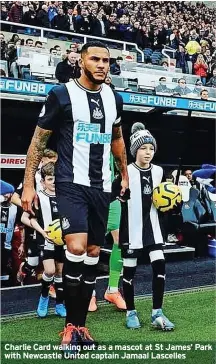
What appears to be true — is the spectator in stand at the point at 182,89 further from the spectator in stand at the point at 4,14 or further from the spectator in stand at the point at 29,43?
the spectator in stand at the point at 4,14

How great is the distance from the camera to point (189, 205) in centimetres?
846

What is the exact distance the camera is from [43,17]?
10672mm

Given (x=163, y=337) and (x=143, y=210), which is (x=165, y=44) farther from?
(x=163, y=337)

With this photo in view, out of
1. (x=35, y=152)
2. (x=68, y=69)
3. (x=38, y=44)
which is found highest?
(x=38, y=44)

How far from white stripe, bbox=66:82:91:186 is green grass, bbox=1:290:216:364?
1.07 meters

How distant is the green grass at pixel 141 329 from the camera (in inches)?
132

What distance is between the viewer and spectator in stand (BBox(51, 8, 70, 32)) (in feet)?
35.6

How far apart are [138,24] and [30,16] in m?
2.67

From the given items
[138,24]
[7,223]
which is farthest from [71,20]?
[7,223]

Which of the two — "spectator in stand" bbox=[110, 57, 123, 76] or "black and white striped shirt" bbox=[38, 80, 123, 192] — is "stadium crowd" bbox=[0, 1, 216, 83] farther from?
"black and white striped shirt" bbox=[38, 80, 123, 192]

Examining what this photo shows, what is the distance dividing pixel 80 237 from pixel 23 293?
225 centimetres

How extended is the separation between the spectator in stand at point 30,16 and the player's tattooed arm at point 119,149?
7271 mm

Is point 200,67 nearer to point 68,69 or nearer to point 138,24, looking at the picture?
point 138,24

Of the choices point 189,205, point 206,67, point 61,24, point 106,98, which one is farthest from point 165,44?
point 106,98
